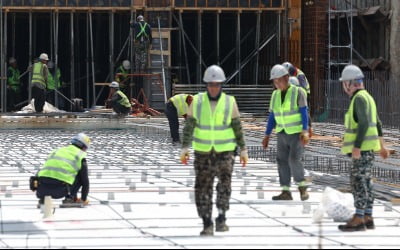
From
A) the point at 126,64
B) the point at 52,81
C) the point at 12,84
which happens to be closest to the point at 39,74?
the point at 52,81

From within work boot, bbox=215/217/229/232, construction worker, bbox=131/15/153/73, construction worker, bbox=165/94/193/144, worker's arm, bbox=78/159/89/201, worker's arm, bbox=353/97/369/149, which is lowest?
work boot, bbox=215/217/229/232

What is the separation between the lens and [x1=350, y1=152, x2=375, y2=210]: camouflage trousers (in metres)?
11.1

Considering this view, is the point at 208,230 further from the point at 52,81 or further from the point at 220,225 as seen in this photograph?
the point at 52,81

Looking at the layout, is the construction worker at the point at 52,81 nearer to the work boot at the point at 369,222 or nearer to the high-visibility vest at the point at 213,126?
the high-visibility vest at the point at 213,126

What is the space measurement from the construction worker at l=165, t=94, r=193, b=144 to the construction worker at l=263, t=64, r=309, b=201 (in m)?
6.49

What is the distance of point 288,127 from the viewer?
1372 centimetres

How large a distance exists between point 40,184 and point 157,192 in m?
2.67

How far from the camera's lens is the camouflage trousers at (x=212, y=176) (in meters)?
10.9

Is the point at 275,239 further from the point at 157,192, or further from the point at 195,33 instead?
the point at 195,33

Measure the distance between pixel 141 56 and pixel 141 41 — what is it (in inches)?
42.8

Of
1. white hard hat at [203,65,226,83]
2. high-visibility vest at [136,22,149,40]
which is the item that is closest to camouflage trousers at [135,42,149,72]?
high-visibility vest at [136,22,149,40]

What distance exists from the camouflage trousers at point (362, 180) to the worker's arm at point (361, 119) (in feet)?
0.68

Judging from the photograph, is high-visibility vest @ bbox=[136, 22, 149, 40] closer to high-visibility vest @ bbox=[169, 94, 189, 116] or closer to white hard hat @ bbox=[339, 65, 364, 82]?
high-visibility vest @ bbox=[169, 94, 189, 116]

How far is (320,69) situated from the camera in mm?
36719
